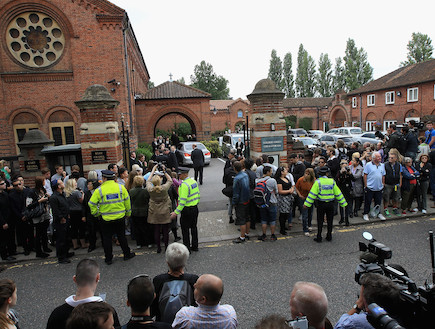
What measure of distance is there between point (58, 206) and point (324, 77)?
62.3 meters

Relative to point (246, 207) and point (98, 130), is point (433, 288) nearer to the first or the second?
point (246, 207)

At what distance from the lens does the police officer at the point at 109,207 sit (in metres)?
6.27

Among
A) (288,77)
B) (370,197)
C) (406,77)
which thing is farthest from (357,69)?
(370,197)

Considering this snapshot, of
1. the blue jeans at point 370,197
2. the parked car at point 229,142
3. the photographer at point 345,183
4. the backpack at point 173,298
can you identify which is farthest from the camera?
the parked car at point 229,142

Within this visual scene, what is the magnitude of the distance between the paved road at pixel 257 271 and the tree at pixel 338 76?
58.0 metres

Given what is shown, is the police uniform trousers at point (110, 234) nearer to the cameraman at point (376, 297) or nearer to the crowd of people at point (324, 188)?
the crowd of people at point (324, 188)

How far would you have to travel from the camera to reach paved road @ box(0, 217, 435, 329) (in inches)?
185

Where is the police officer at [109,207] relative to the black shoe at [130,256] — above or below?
above

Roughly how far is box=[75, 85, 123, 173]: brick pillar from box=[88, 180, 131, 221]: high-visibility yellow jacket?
269 cm

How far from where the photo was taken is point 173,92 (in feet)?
87.1

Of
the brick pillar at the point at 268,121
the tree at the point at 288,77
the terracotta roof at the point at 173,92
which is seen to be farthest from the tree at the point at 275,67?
the brick pillar at the point at 268,121

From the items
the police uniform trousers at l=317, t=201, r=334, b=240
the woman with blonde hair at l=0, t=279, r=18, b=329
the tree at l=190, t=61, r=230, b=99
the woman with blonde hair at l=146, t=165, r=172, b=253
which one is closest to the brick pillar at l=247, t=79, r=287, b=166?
the police uniform trousers at l=317, t=201, r=334, b=240

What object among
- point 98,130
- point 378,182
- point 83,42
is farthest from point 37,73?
point 378,182

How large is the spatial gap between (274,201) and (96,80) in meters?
15.8
